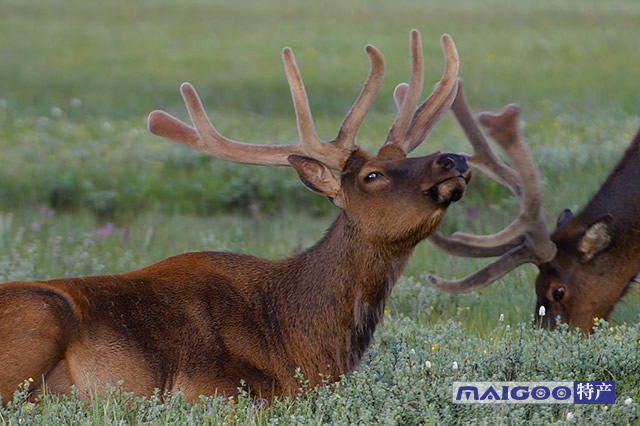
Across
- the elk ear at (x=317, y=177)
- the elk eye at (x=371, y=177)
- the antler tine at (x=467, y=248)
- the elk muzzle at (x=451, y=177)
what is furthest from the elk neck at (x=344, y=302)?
the antler tine at (x=467, y=248)

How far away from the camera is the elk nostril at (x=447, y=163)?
5.71 m

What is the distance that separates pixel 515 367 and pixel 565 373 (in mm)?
258

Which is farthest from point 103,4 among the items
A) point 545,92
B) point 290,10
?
point 545,92

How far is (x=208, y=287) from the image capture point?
20.0ft

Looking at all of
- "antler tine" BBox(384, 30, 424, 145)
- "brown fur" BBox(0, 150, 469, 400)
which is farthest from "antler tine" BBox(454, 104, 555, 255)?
"brown fur" BBox(0, 150, 469, 400)

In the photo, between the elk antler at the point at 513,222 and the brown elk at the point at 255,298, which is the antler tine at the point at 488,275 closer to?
the elk antler at the point at 513,222

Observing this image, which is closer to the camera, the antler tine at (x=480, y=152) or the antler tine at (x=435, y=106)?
the antler tine at (x=435, y=106)

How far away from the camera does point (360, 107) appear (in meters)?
6.25

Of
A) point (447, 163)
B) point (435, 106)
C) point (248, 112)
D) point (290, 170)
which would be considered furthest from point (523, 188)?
point (248, 112)

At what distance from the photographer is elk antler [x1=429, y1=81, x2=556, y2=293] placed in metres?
7.64

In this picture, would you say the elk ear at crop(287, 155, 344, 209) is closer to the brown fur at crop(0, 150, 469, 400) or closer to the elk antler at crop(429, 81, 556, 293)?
the brown fur at crop(0, 150, 469, 400)

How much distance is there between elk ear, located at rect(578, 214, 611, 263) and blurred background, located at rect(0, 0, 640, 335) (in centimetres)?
59

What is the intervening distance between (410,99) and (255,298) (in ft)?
4.34

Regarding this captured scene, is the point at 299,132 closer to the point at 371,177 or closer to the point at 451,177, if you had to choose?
the point at 371,177
